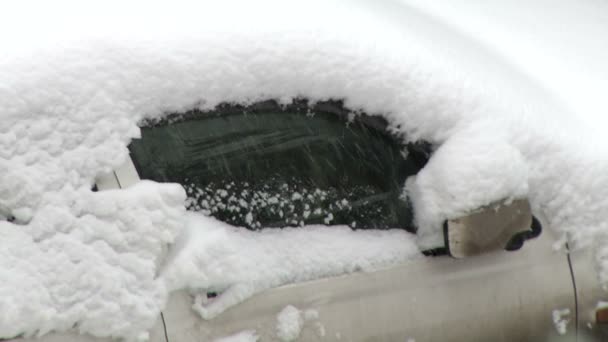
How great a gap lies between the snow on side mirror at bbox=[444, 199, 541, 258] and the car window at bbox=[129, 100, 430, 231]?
0.52ft

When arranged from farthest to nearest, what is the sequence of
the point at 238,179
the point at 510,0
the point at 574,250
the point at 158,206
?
the point at 510,0 < the point at 574,250 < the point at 238,179 < the point at 158,206

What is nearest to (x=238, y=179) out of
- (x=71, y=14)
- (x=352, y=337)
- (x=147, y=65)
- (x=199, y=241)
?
(x=199, y=241)

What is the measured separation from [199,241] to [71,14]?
2.63 ft

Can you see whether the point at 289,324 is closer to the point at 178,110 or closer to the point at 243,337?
the point at 243,337

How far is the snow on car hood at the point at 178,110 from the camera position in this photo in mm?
1829

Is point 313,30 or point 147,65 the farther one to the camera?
point 313,30

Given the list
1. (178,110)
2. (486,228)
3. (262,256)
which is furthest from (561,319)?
(178,110)

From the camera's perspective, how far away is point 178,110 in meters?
2.01

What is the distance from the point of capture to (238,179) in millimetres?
2064

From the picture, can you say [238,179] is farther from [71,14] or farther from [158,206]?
[71,14]

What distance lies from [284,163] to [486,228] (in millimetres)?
631

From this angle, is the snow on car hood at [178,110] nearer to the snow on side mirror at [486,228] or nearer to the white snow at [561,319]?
the snow on side mirror at [486,228]

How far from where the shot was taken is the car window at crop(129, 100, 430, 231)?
2.02 m

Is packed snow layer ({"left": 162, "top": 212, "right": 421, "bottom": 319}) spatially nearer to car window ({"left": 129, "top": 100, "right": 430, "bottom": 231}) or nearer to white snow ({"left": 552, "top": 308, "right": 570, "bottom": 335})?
car window ({"left": 129, "top": 100, "right": 430, "bottom": 231})
